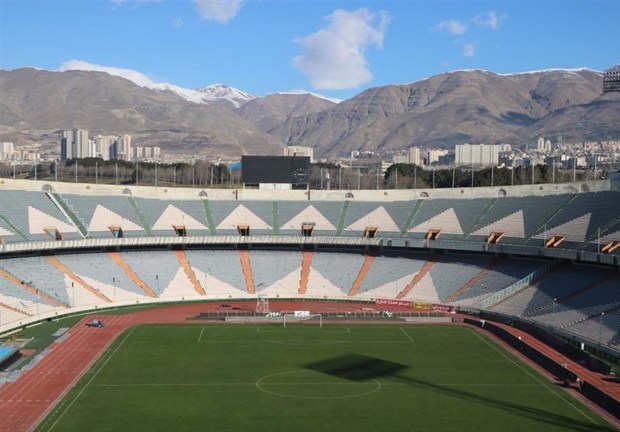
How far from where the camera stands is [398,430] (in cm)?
3259

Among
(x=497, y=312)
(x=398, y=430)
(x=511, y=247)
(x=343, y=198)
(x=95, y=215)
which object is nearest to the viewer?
(x=398, y=430)

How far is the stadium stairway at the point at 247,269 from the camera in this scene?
67.8 metres

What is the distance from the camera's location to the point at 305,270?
232ft

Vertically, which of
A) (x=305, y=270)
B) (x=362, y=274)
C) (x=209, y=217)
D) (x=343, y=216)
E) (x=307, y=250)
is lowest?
(x=362, y=274)

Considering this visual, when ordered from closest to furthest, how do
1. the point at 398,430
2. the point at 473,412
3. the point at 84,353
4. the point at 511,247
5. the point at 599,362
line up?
the point at 398,430 → the point at 473,412 → the point at 599,362 → the point at 84,353 → the point at 511,247

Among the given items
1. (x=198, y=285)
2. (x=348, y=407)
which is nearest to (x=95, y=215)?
(x=198, y=285)

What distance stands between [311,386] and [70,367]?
14.3m

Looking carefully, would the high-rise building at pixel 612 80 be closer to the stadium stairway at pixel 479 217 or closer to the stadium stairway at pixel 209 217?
the stadium stairway at pixel 479 217

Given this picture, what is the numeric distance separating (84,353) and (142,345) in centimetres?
391

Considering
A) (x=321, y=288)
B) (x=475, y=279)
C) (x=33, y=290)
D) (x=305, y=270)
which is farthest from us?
(x=305, y=270)

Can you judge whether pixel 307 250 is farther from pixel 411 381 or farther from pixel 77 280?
pixel 411 381

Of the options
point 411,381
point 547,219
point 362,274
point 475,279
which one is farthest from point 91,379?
point 547,219

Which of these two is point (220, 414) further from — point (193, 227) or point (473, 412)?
point (193, 227)

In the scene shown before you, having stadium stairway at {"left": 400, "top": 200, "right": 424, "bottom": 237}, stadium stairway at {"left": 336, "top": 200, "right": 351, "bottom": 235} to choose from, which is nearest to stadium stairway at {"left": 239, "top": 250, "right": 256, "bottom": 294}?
stadium stairway at {"left": 336, "top": 200, "right": 351, "bottom": 235}
